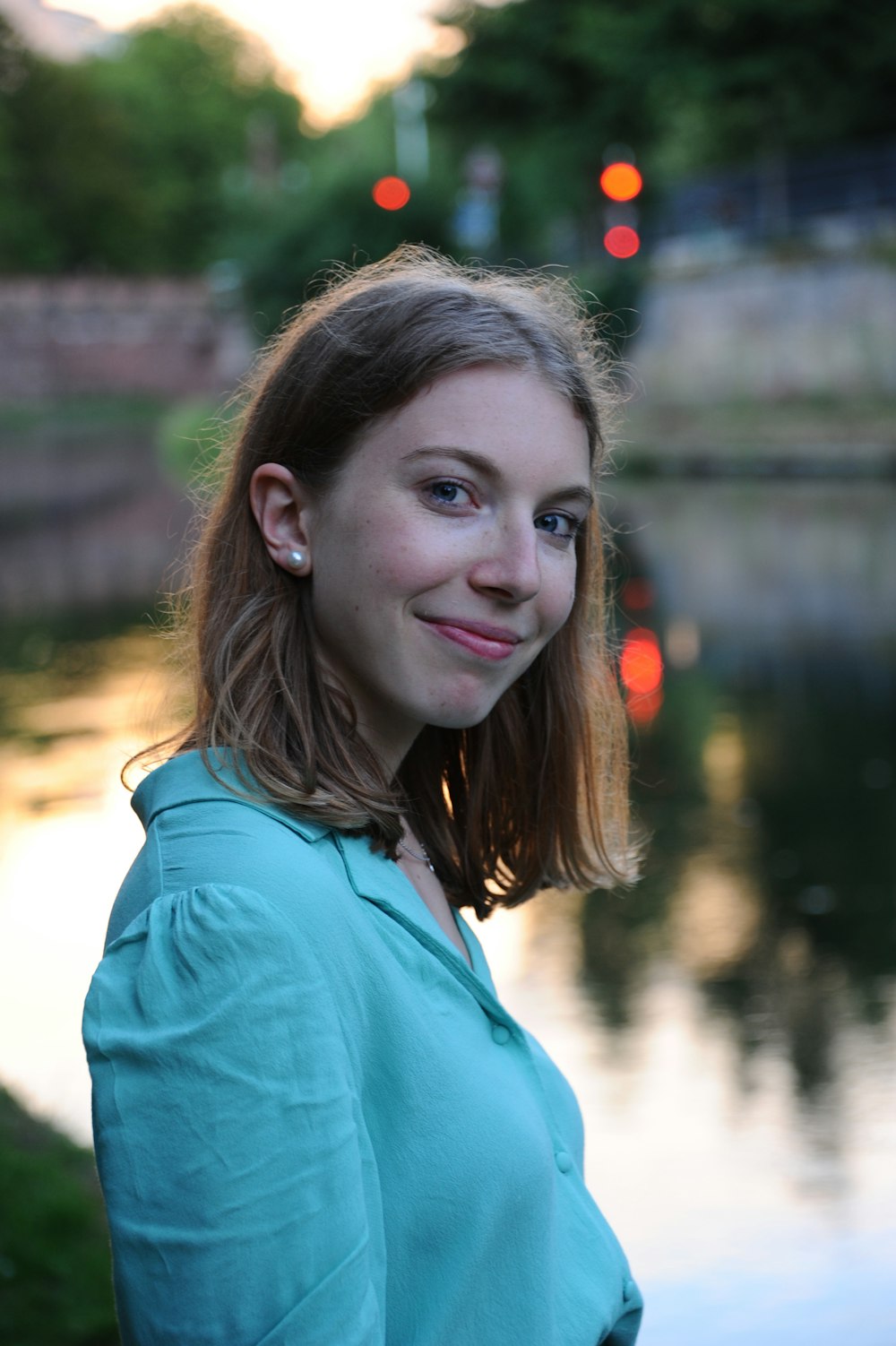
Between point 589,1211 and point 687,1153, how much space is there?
286cm

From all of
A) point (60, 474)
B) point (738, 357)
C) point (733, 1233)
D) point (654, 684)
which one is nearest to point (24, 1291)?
point (733, 1233)

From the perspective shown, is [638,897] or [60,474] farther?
[60,474]

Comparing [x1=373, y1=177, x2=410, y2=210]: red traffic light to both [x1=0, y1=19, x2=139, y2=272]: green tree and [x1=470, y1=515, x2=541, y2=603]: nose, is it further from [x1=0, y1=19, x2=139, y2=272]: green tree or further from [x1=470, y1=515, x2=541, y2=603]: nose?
[x1=470, y1=515, x2=541, y2=603]: nose

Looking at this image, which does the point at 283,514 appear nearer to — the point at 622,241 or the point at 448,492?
the point at 448,492

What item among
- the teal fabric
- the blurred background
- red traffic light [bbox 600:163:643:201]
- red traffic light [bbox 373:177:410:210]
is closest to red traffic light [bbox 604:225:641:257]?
the blurred background

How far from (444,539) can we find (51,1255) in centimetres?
248

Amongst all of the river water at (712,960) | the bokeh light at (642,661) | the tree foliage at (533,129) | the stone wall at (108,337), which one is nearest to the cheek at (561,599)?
the river water at (712,960)

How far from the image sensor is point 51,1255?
3.53 m

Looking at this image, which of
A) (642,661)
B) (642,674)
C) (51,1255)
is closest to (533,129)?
(642,661)

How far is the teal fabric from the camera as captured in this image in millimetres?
1217

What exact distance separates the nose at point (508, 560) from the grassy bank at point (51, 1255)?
2.28 m

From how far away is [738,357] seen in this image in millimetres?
31656

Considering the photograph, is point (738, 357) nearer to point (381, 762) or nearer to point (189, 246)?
point (381, 762)

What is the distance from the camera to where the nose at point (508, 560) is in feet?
5.25
